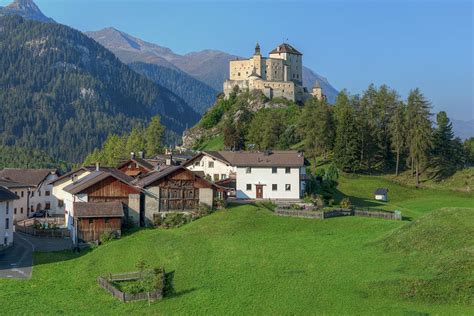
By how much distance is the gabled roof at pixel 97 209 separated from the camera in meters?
61.6

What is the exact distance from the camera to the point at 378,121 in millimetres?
117312

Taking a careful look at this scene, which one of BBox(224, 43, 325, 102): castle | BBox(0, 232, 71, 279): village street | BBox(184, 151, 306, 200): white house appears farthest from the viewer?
BBox(224, 43, 325, 102): castle

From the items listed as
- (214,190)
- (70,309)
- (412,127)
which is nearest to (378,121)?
(412,127)

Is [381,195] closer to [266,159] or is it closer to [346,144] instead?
[346,144]

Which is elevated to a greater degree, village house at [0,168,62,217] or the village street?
village house at [0,168,62,217]

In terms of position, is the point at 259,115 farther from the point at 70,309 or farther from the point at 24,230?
the point at 70,309

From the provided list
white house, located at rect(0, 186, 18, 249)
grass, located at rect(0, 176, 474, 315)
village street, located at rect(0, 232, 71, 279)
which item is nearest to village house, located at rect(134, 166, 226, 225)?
grass, located at rect(0, 176, 474, 315)

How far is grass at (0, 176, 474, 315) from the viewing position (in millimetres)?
38469

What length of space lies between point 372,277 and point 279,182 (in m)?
35.4

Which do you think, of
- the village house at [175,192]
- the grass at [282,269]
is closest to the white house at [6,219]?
the grass at [282,269]

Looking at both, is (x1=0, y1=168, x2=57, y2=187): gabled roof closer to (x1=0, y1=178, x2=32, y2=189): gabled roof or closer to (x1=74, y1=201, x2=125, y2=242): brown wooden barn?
(x1=0, y1=178, x2=32, y2=189): gabled roof

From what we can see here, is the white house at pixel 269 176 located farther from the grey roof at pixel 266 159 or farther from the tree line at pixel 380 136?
the tree line at pixel 380 136

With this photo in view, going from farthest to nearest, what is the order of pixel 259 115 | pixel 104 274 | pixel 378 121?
pixel 259 115 < pixel 378 121 < pixel 104 274

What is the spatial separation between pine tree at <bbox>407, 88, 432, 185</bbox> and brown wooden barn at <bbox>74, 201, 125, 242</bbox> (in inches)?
2269
